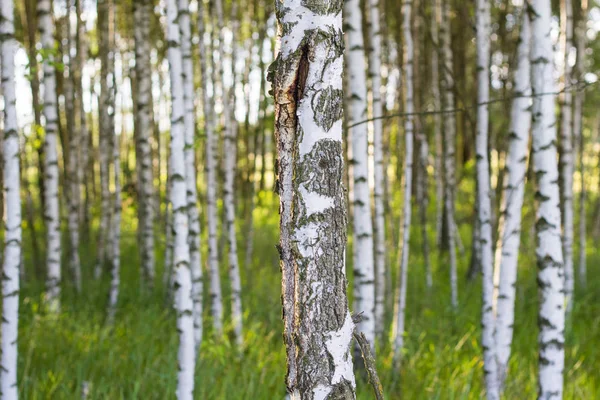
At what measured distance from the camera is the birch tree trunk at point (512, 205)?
387 cm

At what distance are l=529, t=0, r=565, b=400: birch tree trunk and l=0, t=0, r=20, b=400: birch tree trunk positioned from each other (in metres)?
3.09

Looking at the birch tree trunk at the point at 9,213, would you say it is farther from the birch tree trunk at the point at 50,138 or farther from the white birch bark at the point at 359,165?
the white birch bark at the point at 359,165

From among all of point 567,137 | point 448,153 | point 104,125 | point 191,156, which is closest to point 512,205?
point 191,156

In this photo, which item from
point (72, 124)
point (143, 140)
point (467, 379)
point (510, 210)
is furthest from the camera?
point (72, 124)

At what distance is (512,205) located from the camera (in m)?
3.99

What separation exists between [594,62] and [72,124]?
980 cm

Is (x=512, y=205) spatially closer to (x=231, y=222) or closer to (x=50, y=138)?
(x=231, y=222)

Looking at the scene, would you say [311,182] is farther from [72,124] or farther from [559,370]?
[72,124]

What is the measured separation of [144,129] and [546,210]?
4.66m

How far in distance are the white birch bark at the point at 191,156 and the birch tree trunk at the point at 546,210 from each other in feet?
7.33

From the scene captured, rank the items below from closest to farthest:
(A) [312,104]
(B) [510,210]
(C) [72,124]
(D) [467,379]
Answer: (A) [312,104] → (B) [510,210] → (D) [467,379] → (C) [72,124]

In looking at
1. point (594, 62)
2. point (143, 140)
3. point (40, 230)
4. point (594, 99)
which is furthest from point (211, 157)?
point (594, 62)

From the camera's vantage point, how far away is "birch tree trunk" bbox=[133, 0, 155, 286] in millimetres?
6723

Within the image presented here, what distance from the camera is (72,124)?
7551 mm
